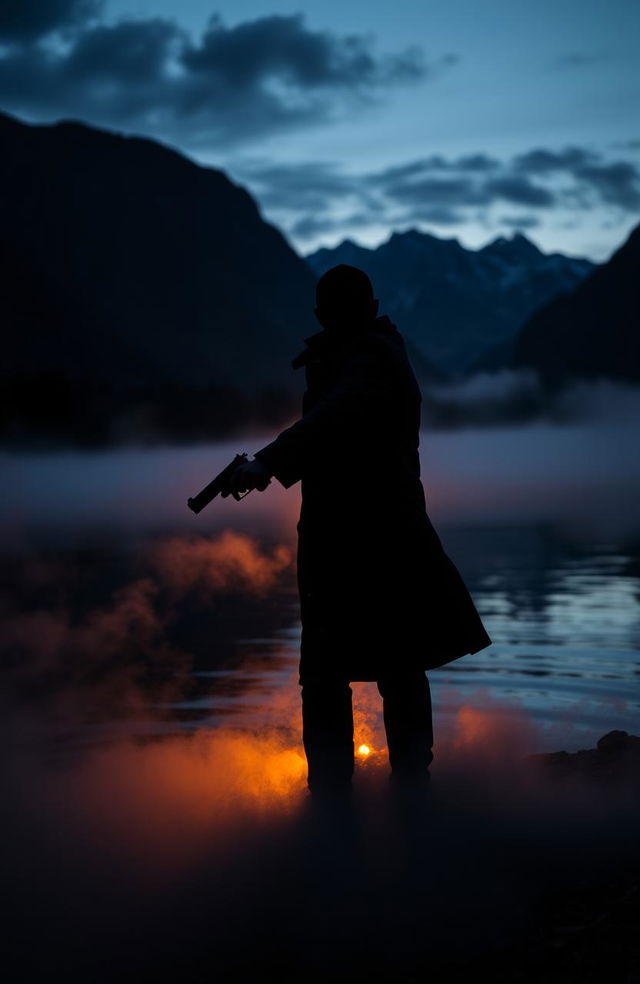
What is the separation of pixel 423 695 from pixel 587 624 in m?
7.33

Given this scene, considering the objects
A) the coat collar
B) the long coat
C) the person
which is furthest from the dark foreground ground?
A: the coat collar

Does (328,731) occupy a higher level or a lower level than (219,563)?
lower

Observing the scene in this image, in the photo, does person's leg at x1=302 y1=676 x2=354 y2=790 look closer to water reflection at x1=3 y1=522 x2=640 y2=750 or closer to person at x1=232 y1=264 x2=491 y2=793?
person at x1=232 y1=264 x2=491 y2=793

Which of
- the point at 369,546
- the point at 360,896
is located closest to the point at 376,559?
the point at 369,546

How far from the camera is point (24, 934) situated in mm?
3725

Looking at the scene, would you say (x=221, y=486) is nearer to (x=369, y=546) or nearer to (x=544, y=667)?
(x=369, y=546)

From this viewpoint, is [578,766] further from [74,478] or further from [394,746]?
[74,478]

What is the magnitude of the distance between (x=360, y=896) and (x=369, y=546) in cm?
130

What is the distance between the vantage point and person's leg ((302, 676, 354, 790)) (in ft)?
15.6

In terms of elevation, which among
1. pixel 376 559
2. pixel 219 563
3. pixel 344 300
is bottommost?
pixel 219 563

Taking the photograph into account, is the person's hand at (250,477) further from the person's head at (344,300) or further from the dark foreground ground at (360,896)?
the dark foreground ground at (360,896)

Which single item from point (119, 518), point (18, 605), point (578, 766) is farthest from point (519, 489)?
point (578, 766)

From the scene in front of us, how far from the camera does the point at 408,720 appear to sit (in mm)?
4809

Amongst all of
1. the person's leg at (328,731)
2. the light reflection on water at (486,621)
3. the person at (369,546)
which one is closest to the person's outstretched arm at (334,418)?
the person at (369,546)
